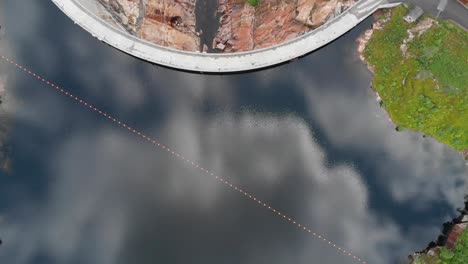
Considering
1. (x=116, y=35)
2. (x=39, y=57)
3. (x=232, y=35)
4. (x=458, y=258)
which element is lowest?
(x=458, y=258)

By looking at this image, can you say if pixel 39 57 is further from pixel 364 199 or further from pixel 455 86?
pixel 455 86

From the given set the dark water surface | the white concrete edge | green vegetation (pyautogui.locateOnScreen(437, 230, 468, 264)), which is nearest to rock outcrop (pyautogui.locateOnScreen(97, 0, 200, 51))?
the white concrete edge

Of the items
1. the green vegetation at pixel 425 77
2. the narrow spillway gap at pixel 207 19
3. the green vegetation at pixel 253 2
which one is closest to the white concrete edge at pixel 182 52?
the narrow spillway gap at pixel 207 19

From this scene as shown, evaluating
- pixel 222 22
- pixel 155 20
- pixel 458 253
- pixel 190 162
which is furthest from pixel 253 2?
pixel 458 253

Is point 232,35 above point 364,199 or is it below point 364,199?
above

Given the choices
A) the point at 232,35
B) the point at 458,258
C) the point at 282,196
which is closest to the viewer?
the point at 458,258

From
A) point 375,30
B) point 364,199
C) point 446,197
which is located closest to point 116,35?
point 375,30

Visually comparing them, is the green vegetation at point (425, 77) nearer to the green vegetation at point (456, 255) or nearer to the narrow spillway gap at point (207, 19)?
the green vegetation at point (456, 255)
